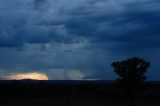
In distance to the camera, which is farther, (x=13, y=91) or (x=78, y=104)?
(x=13, y=91)

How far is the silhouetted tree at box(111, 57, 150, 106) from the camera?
37781 mm

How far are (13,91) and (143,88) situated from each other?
904 inches

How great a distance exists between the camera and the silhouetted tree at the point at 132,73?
124 ft

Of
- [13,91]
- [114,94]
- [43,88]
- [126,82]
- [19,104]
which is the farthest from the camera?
[43,88]

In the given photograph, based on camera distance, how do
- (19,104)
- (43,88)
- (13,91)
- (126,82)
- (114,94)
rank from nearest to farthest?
(126,82), (19,104), (13,91), (114,94), (43,88)

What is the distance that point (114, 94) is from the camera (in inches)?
2376

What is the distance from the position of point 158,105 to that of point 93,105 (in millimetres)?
7180

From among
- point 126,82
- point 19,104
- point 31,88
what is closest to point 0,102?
point 19,104

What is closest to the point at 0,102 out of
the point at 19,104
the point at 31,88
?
the point at 19,104

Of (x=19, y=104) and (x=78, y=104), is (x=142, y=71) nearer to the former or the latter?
(x=78, y=104)

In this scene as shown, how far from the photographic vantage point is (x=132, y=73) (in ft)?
124

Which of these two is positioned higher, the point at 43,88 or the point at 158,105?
the point at 43,88

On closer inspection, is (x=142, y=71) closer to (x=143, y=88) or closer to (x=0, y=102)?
(x=143, y=88)

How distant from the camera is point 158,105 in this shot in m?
43.7
